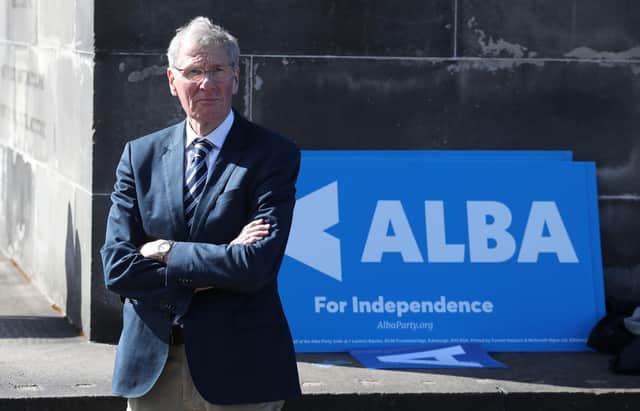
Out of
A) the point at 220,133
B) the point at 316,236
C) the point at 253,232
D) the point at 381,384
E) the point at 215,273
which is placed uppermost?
the point at 220,133

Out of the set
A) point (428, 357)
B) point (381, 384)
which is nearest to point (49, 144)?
point (428, 357)

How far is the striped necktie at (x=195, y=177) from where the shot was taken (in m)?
3.73

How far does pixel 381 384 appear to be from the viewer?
614cm

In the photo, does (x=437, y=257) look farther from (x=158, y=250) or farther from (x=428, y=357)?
(x=158, y=250)

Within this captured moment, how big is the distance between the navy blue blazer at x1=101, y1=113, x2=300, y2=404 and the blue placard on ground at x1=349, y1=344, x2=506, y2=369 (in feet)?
9.39

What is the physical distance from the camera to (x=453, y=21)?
23.9ft

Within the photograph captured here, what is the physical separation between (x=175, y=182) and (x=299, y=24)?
355 cm

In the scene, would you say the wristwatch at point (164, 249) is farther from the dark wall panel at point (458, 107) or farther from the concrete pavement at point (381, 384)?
the dark wall panel at point (458, 107)

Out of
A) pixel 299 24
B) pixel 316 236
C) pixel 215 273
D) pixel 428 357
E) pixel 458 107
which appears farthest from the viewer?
pixel 458 107

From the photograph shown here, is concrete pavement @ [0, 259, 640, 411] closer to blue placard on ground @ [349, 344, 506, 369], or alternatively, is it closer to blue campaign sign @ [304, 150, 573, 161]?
blue placard on ground @ [349, 344, 506, 369]

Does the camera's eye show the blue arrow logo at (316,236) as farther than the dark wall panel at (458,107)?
No

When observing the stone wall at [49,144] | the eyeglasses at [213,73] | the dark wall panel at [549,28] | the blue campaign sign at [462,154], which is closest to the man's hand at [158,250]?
the eyeglasses at [213,73]

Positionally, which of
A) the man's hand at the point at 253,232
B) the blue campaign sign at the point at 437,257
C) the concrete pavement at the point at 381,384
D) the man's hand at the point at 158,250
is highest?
the man's hand at the point at 253,232

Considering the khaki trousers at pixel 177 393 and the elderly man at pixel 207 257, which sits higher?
the elderly man at pixel 207 257
